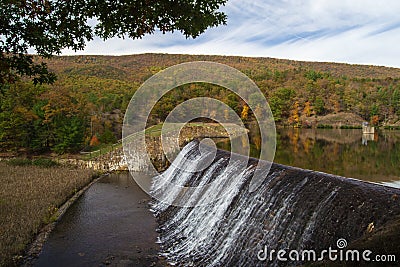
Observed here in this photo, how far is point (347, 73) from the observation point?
95062 millimetres

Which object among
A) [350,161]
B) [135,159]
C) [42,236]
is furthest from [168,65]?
[42,236]

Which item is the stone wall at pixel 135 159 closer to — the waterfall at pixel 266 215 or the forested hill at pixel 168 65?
the waterfall at pixel 266 215

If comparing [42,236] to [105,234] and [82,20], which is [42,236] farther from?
[82,20]

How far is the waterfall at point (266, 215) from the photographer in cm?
524

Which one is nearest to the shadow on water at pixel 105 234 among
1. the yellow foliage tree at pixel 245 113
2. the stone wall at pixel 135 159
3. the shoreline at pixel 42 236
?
the shoreline at pixel 42 236

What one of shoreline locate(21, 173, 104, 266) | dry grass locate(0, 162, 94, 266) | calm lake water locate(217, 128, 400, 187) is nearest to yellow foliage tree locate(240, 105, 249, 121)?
calm lake water locate(217, 128, 400, 187)

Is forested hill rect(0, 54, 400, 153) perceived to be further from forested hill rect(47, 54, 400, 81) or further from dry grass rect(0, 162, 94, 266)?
dry grass rect(0, 162, 94, 266)

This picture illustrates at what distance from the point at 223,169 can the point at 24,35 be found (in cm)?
695

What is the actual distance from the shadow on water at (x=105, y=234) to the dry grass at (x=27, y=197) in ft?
1.92

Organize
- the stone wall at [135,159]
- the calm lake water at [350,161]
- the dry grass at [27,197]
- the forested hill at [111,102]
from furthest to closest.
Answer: the forested hill at [111,102]
the stone wall at [135,159]
the calm lake water at [350,161]
the dry grass at [27,197]

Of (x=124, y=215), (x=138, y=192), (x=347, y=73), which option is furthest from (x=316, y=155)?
(x=347, y=73)

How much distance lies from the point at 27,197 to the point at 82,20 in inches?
410

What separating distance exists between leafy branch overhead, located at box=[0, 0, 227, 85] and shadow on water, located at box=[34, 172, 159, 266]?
4950 mm

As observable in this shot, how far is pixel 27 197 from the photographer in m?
13.0
